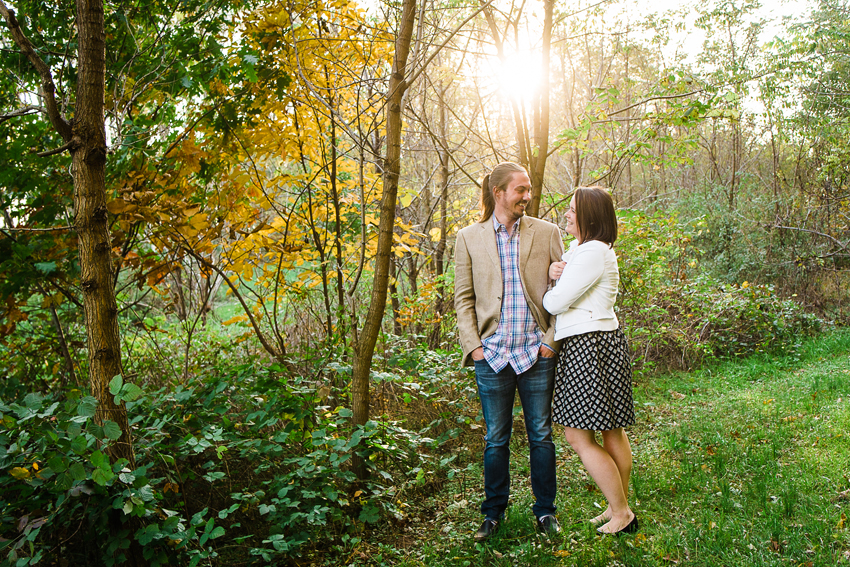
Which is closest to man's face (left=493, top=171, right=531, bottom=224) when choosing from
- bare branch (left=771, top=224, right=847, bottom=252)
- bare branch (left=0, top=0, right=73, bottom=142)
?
bare branch (left=0, top=0, right=73, bottom=142)

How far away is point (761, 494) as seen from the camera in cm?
322

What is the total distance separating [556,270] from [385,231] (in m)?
1.01

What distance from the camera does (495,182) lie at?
3109mm

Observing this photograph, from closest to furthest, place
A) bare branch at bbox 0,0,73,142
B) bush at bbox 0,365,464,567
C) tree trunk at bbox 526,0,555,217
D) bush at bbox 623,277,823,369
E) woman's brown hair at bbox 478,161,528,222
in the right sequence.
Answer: bush at bbox 0,365,464,567 < bare branch at bbox 0,0,73,142 < woman's brown hair at bbox 478,161,528,222 < tree trunk at bbox 526,0,555,217 < bush at bbox 623,277,823,369

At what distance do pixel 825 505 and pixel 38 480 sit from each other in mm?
3811

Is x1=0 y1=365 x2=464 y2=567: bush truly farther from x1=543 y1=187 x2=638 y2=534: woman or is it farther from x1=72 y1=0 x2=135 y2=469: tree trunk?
x1=543 y1=187 x2=638 y2=534: woman

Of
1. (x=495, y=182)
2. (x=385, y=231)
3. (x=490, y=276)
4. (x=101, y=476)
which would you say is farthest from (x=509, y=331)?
(x=101, y=476)

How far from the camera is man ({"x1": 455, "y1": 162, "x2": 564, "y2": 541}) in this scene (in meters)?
2.96

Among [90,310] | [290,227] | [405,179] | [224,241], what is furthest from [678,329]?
[90,310]

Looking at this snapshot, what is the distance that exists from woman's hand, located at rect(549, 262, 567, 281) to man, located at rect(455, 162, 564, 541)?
6cm

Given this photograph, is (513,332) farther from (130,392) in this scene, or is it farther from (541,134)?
(541,134)

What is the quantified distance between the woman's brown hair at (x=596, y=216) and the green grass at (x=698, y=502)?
1.55m

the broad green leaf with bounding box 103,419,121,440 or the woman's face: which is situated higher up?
the woman's face

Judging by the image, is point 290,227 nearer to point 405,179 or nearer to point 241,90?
point 241,90
